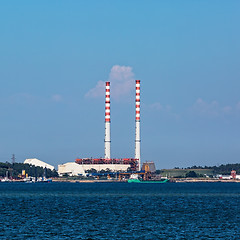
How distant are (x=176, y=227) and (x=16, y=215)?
23584mm

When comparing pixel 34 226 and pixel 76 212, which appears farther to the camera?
pixel 76 212

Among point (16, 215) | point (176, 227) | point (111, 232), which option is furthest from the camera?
point (16, 215)

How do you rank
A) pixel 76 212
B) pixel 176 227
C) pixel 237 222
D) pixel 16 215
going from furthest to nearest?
pixel 76 212, pixel 16 215, pixel 237 222, pixel 176 227

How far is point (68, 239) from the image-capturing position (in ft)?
186

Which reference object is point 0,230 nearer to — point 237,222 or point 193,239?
point 193,239

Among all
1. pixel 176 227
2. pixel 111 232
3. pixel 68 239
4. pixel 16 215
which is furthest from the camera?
pixel 16 215

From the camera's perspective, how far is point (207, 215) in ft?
271

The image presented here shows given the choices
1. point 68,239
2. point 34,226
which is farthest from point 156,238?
point 34,226

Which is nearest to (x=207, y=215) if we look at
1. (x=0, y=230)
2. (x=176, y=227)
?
(x=176, y=227)

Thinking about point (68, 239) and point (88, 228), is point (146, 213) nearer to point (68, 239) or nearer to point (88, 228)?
point (88, 228)

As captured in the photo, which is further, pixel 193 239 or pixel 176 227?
pixel 176 227

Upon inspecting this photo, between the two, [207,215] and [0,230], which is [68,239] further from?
[207,215]

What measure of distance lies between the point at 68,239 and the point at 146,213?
99.6ft

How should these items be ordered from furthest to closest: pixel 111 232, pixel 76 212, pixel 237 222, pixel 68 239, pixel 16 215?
pixel 76 212
pixel 16 215
pixel 237 222
pixel 111 232
pixel 68 239
